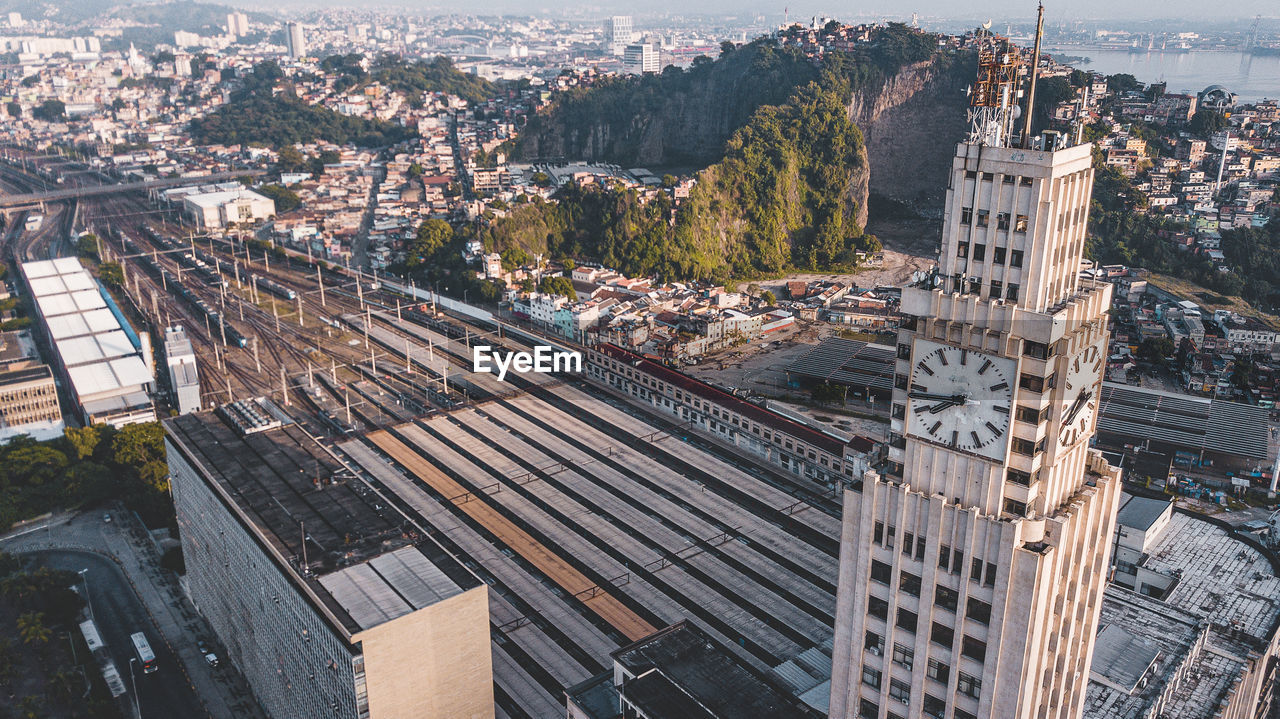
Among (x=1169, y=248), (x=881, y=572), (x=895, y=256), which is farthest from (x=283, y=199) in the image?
(x=881, y=572)

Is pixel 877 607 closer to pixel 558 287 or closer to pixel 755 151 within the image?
pixel 558 287

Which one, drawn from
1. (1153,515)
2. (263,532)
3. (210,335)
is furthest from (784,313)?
(263,532)

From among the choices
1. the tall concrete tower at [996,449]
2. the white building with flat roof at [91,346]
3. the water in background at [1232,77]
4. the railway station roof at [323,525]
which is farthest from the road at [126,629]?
the water in background at [1232,77]

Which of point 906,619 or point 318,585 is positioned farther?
point 318,585

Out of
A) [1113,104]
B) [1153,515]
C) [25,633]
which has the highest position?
[1113,104]

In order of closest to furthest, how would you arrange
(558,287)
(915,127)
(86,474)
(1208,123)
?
(86,474)
(558,287)
(1208,123)
(915,127)

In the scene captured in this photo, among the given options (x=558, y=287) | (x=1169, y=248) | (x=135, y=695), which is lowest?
(x=135, y=695)

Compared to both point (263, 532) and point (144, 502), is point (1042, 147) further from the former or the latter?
point (144, 502)
